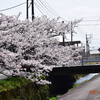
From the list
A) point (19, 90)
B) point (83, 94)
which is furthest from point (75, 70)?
point (83, 94)

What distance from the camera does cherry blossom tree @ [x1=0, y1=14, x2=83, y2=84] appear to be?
1535 cm

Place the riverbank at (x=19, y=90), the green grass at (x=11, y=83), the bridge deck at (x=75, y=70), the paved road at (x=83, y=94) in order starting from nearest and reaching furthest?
the paved road at (x=83, y=94), the riverbank at (x=19, y=90), the green grass at (x=11, y=83), the bridge deck at (x=75, y=70)

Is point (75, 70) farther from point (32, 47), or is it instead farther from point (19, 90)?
point (19, 90)

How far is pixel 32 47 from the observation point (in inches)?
795

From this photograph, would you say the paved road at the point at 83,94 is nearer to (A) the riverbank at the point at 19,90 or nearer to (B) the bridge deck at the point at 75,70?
(A) the riverbank at the point at 19,90

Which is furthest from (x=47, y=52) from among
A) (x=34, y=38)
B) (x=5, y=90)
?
(x=5, y=90)

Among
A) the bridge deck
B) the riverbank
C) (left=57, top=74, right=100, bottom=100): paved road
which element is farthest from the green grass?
the bridge deck

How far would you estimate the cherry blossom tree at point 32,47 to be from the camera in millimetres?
15352

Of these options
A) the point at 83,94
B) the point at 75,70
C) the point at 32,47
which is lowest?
the point at 83,94

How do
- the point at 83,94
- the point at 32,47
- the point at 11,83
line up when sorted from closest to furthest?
the point at 83,94 → the point at 11,83 → the point at 32,47

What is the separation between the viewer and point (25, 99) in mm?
16578

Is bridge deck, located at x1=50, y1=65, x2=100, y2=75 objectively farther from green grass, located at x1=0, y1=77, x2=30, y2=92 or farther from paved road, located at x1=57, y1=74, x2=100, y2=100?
paved road, located at x1=57, y1=74, x2=100, y2=100

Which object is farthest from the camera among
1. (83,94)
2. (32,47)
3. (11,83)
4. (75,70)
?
(75,70)

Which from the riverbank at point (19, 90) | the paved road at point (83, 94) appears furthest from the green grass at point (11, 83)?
the paved road at point (83, 94)
